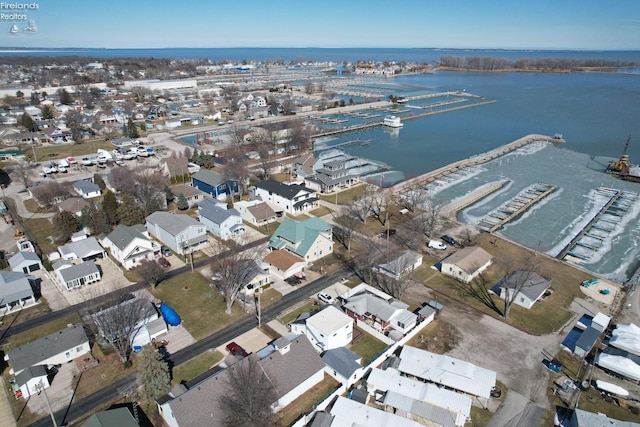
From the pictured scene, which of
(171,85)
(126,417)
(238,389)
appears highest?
(171,85)

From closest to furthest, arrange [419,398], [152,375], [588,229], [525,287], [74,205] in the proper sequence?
[152,375] → [419,398] → [525,287] → [74,205] → [588,229]

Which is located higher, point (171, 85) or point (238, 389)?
point (171, 85)

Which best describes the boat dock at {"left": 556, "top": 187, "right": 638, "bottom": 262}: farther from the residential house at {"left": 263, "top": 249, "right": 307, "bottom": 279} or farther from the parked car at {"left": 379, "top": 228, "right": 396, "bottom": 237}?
the residential house at {"left": 263, "top": 249, "right": 307, "bottom": 279}

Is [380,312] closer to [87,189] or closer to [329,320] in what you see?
[329,320]

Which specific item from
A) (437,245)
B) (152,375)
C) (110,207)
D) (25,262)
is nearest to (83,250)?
(25,262)

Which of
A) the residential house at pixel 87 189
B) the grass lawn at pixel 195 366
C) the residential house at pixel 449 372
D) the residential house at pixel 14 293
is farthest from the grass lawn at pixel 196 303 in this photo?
the residential house at pixel 87 189

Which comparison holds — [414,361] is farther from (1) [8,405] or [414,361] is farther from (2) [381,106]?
(2) [381,106]

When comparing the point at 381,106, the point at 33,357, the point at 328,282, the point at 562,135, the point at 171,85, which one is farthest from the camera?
the point at 171,85

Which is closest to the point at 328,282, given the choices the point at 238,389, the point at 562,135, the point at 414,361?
the point at 414,361
